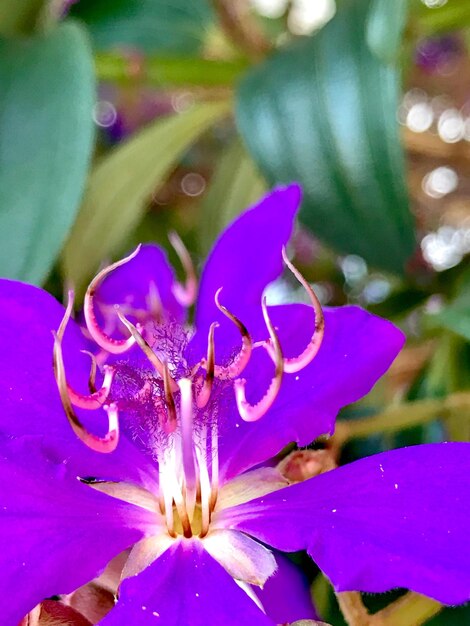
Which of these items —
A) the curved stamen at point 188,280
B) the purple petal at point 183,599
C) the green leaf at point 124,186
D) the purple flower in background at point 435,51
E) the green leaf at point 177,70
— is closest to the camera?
the purple petal at point 183,599

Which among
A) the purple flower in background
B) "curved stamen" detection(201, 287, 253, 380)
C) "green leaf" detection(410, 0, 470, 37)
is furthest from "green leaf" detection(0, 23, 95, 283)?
the purple flower in background

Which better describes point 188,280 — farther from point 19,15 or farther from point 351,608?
point 19,15

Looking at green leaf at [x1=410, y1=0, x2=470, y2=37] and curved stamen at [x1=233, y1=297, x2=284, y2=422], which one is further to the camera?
green leaf at [x1=410, y1=0, x2=470, y2=37]

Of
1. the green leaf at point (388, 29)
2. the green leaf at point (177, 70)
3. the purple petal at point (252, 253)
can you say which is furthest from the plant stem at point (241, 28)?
the purple petal at point (252, 253)

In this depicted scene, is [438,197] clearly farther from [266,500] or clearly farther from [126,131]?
[266,500]

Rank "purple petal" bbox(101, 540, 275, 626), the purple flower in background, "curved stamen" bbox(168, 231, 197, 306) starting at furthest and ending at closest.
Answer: the purple flower in background → "curved stamen" bbox(168, 231, 197, 306) → "purple petal" bbox(101, 540, 275, 626)

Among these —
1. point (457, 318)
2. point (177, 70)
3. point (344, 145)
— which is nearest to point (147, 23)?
point (177, 70)

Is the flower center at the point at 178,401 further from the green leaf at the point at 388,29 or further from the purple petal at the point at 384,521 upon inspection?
the green leaf at the point at 388,29

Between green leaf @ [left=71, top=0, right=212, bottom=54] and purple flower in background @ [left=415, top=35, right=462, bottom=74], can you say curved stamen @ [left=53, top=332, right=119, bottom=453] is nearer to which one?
green leaf @ [left=71, top=0, right=212, bottom=54]
